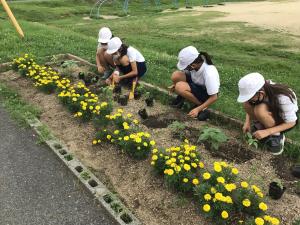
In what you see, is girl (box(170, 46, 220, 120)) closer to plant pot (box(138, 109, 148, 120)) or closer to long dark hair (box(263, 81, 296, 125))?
plant pot (box(138, 109, 148, 120))

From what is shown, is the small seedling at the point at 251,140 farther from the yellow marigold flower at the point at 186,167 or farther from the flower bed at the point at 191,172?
the yellow marigold flower at the point at 186,167

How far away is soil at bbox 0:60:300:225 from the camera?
11.4ft

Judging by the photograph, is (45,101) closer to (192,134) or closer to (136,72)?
(136,72)

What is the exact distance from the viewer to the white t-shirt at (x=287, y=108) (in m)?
3.97

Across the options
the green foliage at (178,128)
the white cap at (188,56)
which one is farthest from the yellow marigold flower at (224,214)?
the white cap at (188,56)

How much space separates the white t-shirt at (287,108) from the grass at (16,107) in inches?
145

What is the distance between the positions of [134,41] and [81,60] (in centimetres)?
416

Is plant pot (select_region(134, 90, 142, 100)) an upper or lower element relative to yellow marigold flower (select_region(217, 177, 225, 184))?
lower

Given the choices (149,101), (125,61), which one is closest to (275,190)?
(149,101)

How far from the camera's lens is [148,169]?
414 cm

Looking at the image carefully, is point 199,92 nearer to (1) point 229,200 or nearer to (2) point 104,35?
(2) point 104,35

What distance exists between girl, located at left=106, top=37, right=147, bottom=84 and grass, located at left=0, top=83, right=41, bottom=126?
1.51 m

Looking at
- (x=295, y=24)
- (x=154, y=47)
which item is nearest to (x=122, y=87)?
(x=154, y=47)

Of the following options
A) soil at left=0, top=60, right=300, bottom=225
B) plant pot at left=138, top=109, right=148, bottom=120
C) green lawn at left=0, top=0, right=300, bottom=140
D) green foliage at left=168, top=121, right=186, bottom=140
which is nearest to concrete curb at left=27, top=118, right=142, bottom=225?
soil at left=0, top=60, right=300, bottom=225
